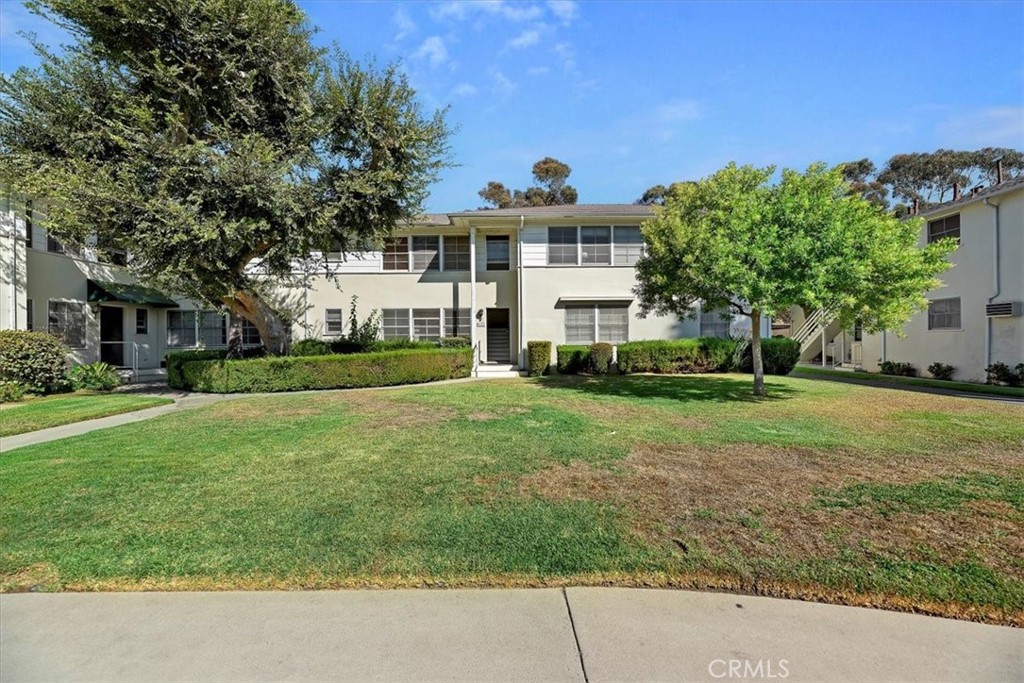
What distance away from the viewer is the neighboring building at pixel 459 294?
59.5 feet

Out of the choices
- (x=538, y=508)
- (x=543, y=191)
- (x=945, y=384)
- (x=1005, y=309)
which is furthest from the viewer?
(x=543, y=191)

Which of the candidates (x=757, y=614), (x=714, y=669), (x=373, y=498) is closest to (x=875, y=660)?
(x=757, y=614)

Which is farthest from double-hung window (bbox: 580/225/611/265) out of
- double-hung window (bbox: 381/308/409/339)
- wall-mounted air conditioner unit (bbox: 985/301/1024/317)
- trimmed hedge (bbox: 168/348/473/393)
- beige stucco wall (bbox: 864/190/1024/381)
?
wall-mounted air conditioner unit (bbox: 985/301/1024/317)

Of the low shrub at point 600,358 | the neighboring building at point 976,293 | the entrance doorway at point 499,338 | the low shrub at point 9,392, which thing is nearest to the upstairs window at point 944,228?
the neighboring building at point 976,293

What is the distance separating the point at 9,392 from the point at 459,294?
511 inches

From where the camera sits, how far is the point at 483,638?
9.09 ft

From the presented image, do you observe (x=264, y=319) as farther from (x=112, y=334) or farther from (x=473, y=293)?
(x=112, y=334)

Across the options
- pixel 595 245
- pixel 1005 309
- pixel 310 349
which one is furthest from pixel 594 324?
pixel 1005 309

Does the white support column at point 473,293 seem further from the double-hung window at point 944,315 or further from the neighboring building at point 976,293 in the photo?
the double-hung window at point 944,315

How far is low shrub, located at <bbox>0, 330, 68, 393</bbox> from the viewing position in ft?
41.5

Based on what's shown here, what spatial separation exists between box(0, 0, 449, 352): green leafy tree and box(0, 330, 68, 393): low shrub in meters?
2.80

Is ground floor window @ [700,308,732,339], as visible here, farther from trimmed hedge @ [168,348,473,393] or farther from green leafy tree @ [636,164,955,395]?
trimmed hedge @ [168,348,473,393]

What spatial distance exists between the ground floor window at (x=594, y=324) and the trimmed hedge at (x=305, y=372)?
19.4ft

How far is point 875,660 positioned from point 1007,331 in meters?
17.9
